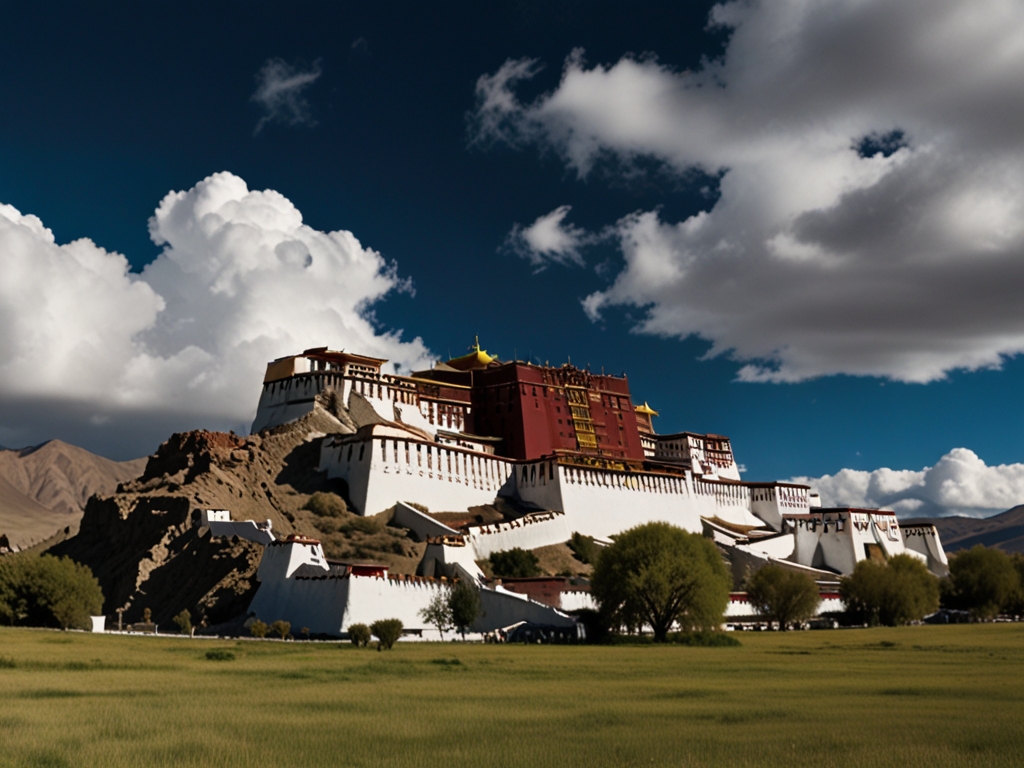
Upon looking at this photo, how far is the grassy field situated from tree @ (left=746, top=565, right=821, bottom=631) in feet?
77.4

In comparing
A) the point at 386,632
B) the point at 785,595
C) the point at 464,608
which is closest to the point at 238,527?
the point at 464,608

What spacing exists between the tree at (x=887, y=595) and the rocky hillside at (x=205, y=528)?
27.0 meters

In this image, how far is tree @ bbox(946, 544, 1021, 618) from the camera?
6062 centimetres

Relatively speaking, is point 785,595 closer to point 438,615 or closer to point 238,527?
point 438,615

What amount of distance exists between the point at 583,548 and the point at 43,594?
119ft

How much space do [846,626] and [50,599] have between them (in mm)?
44901

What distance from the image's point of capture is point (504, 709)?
55.1 feet

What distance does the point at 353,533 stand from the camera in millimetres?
57219

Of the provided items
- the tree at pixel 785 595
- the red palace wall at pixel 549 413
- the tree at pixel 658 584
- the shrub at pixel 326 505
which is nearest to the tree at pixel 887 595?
the tree at pixel 785 595

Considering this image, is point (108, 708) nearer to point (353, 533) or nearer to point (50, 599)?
point (50, 599)

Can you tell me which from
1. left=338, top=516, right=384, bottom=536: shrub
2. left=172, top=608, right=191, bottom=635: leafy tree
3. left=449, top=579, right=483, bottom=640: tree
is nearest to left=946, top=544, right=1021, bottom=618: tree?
left=449, top=579, right=483, bottom=640: tree

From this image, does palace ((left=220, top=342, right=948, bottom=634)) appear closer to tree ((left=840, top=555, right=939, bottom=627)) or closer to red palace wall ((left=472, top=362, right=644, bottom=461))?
red palace wall ((left=472, top=362, right=644, bottom=461))

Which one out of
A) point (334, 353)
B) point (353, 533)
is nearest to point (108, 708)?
point (353, 533)

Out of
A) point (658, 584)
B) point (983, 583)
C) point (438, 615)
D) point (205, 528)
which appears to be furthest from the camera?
point (983, 583)
